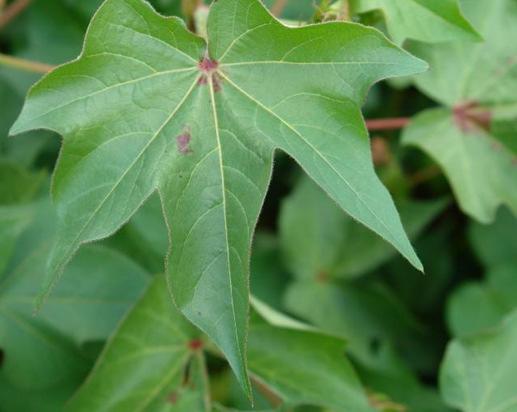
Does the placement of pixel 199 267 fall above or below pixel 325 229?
above

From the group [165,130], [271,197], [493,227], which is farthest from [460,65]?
[165,130]

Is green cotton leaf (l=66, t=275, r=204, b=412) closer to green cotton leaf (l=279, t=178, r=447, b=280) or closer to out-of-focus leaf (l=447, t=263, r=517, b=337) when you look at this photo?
green cotton leaf (l=279, t=178, r=447, b=280)

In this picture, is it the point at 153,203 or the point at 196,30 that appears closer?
the point at 196,30

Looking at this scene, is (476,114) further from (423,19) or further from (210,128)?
(210,128)

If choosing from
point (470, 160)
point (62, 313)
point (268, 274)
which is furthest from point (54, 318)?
point (470, 160)

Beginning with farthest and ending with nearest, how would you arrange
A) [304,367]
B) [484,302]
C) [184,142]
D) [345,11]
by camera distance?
[484,302] → [304,367] → [345,11] → [184,142]

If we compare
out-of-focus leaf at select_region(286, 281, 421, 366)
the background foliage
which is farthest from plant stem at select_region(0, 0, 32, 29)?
out-of-focus leaf at select_region(286, 281, 421, 366)

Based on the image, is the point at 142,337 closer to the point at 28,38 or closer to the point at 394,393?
the point at 394,393
